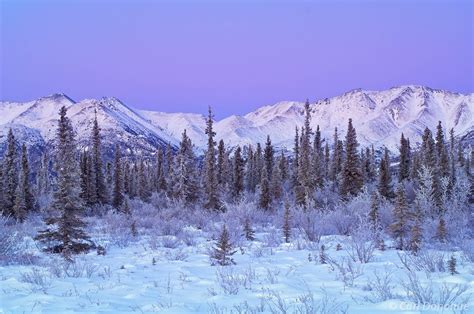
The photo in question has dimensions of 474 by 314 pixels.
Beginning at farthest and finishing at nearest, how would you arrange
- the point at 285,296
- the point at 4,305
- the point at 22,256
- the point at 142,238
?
the point at 142,238 < the point at 22,256 < the point at 285,296 < the point at 4,305

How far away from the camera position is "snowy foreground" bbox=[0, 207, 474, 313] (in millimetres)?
6254

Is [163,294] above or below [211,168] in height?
below

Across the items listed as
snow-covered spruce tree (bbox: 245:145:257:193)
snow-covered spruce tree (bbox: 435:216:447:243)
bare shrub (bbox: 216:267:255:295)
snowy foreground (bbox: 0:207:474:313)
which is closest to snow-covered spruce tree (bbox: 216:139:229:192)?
snow-covered spruce tree (bbox: 245:145:257:193)

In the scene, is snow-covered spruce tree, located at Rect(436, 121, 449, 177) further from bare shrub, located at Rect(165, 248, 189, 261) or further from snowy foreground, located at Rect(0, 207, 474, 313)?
bare shrub, located at Rect(165, 248, 189, 261)

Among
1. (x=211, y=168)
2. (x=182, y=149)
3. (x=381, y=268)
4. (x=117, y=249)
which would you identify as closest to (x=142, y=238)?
(x=117, y=249)

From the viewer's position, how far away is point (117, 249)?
43.1 feet

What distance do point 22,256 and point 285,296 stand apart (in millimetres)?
6835

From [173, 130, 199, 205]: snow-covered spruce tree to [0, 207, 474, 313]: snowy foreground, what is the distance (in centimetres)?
2510

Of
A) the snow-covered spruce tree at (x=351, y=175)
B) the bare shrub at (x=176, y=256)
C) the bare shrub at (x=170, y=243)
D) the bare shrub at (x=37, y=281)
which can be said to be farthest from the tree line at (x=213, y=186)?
the bare shrub at (x=37, y=281)

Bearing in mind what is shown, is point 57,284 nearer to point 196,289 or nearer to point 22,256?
point 196,289

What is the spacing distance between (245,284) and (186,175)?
3032cm

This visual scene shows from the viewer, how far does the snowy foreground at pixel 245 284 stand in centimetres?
625

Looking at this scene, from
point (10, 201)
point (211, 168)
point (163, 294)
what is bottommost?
point (163, 294)

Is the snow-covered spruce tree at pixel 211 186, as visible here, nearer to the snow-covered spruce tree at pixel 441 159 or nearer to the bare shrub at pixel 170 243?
the bare shrub at pixel 170 243
